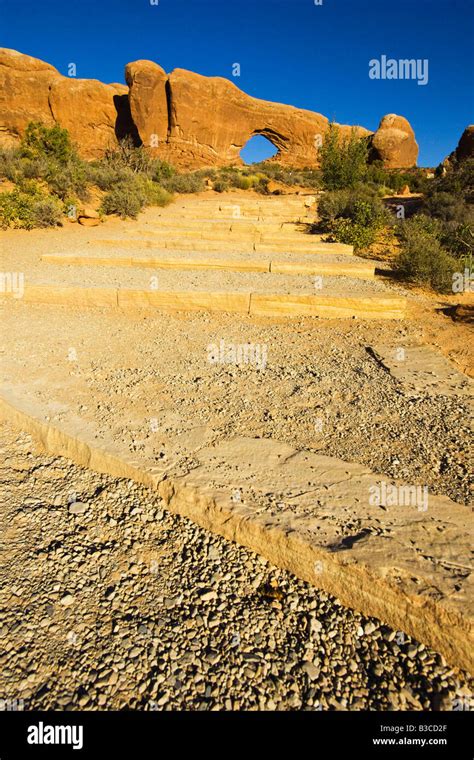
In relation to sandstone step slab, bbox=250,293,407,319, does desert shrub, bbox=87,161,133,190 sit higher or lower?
higher

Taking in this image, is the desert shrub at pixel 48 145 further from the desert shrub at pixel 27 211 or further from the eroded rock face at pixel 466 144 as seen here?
the eroded rock face at pixel 466 144

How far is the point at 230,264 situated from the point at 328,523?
229 inches

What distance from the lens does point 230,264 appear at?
22.1 ft

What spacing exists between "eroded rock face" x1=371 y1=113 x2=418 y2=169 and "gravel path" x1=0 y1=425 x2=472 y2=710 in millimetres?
37463

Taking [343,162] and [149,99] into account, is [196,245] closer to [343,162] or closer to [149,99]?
[343,162]

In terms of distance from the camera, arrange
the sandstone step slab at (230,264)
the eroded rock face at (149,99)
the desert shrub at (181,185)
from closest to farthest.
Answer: the sandstone step slab at (230,264), the desert shrub at (181,185), the eroded rock face at (149,99)

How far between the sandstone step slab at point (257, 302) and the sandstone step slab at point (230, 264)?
1.81 metres

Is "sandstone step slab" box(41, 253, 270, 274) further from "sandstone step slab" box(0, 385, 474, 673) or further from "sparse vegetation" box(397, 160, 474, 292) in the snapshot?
"sandstone step slab" box(0, 385, 474, 673)

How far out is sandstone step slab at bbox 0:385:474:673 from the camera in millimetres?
1397

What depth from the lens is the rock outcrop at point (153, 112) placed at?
82.7ft

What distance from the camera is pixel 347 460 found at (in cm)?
213

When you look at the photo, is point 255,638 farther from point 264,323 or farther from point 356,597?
point 264,323

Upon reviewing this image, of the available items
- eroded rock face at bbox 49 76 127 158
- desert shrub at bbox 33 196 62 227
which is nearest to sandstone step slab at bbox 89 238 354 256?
desert shrub at bbox 33 196 62 227

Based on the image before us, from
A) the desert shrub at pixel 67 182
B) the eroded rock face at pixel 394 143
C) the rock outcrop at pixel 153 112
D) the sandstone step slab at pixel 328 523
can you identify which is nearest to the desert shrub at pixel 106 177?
the desert shrub at pixel 67 182
